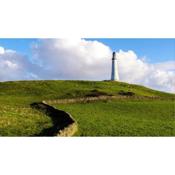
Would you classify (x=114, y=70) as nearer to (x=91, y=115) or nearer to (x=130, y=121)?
(x=91, y=115)

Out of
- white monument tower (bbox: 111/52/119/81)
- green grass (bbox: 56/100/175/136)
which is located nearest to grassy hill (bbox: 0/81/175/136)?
green grass (bbox: 56/100/175/136)

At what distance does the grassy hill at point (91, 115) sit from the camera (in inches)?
1258

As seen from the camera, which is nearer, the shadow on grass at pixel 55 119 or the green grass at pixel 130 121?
the shadow on grass at pixel 55 119

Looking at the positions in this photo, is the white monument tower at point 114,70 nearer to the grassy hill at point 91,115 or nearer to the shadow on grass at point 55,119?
the grassy hill at point 91,115

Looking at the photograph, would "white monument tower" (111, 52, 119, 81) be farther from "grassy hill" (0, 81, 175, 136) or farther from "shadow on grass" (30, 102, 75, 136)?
"shadow on grass" (30, 102, 75, 136)

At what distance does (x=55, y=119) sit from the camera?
126 feet

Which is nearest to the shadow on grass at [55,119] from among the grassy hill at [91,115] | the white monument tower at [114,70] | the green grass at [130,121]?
the grassy hill at [91,115]

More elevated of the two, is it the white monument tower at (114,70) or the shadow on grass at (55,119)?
the white monument tower at (114,70)

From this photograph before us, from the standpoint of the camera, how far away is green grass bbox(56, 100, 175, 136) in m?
31.6

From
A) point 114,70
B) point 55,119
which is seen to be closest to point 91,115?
point 55,119
